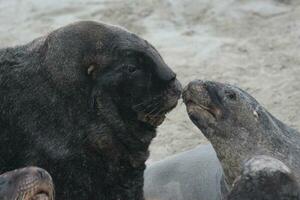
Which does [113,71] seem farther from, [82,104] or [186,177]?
[186,177]

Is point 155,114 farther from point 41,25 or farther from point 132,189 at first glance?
point 41,25

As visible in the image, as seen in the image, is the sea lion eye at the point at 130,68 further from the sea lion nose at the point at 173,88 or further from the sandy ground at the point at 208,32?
the sandy ground at the point at 208,32

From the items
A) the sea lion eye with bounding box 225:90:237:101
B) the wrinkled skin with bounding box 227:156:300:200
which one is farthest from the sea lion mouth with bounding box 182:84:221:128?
the wrinkled skin with bounding box 227:156:300:200

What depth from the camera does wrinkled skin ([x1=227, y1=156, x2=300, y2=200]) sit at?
474cm

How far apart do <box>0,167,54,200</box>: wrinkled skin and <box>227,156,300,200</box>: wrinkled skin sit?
96 cm

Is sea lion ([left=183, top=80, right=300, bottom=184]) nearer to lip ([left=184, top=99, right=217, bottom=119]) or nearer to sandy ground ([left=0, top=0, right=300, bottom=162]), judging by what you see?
lip ([left=184, top=99, right=217, bottom=119])

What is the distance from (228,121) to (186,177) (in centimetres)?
117

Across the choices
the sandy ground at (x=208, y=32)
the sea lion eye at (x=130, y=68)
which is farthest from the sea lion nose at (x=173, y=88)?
the sandy ground at (x=208, y=32)

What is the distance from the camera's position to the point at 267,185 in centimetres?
476

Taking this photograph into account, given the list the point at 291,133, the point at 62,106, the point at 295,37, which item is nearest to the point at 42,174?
the point at 62,106

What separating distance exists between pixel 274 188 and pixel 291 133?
2708 mm

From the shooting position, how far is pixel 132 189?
20.7 ft

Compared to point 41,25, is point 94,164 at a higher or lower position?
higher

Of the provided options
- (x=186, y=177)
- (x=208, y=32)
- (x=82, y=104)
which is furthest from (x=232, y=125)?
(x=208, y=32)
